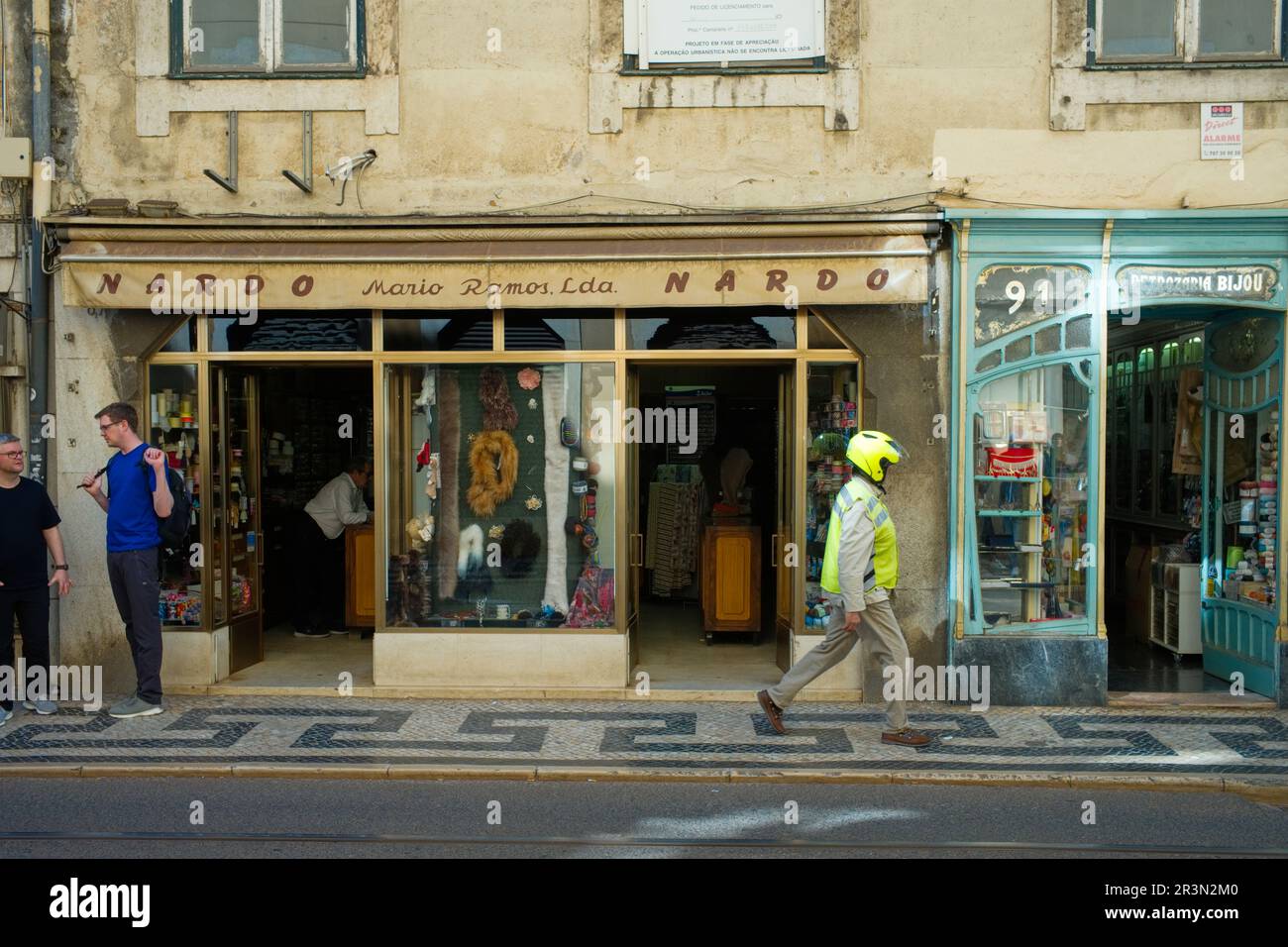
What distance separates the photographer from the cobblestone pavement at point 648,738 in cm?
755

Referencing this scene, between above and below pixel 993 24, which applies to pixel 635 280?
below

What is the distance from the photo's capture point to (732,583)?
11367 mm

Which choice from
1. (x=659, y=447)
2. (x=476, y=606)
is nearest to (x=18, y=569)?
(x=476, y=606)

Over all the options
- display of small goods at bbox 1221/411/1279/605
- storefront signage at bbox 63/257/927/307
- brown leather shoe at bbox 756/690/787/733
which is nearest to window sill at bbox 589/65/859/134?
storefront signage at bbox 63/257/927/307

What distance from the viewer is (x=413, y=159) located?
9508 mm

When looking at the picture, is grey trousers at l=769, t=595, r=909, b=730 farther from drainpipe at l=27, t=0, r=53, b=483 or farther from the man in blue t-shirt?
drainpipe at l=27, t=0, r=53, b=483

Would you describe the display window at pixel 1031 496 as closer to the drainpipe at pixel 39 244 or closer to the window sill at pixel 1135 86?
the window sill at pixel 1135 86

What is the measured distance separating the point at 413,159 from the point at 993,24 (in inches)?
188

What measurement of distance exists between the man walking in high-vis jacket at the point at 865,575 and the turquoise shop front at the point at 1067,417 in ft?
4.75

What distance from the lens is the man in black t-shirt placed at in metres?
8.55

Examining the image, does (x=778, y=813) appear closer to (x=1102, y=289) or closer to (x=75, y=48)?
(x=1102, y=289)

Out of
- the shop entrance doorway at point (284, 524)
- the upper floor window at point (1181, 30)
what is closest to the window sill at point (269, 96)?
the shop entrance doorway at point (284, 524)

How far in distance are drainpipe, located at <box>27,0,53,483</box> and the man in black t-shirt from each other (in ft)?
2.48
